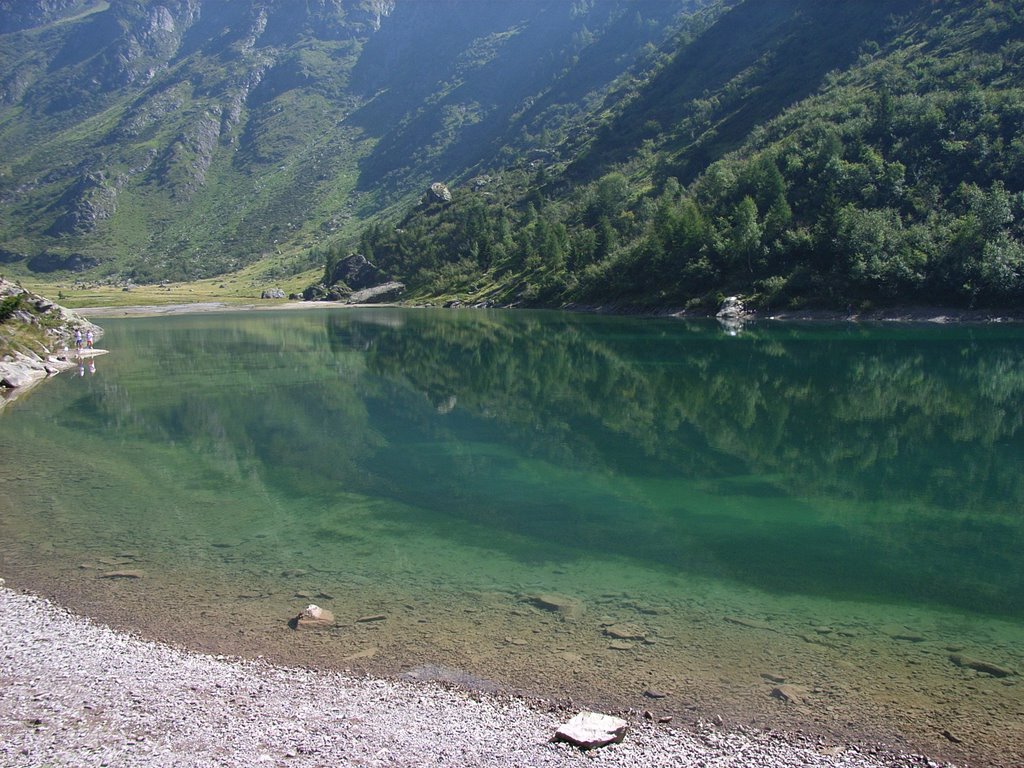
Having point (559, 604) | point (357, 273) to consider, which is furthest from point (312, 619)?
point (357, 273)

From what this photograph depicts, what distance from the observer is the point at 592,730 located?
367 inches

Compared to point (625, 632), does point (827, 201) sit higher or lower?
higher

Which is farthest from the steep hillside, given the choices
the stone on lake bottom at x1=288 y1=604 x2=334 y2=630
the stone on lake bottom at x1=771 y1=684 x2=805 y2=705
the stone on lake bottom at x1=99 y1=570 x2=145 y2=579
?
the stone on lake bottom at x1=99 y1=570 x2=145 y2=579

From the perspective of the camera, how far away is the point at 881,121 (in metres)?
104

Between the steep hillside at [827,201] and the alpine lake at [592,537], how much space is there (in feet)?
155

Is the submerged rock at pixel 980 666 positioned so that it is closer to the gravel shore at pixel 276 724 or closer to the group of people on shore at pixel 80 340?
the gravel shore at pixel 276 724

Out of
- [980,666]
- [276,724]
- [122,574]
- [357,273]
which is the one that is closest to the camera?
[276,724]

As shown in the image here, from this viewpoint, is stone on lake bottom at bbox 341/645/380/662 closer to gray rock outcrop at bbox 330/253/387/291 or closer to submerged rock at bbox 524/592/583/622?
submerged rock at bbox 524/592/583/622

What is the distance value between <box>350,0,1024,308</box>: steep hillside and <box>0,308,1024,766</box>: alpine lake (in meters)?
47.2

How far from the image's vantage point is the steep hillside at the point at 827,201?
81688 mm

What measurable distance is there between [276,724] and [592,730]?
4.69 meters

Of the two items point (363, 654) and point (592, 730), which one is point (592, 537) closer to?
point (363, 654)

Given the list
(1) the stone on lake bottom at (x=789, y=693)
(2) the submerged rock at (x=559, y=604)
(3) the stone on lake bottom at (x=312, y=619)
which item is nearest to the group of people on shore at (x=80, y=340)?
(3) the stone on lake bottom at (x=312, y=619)

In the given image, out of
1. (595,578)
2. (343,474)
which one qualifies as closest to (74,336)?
(343,474)
